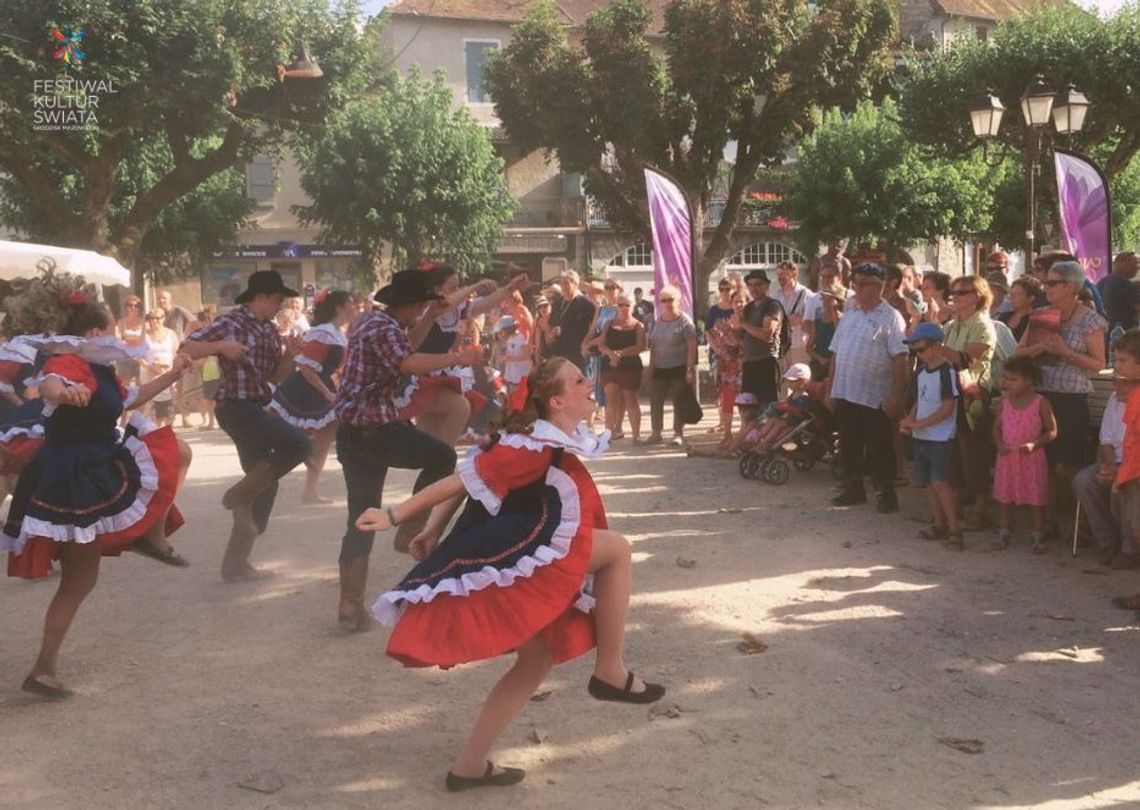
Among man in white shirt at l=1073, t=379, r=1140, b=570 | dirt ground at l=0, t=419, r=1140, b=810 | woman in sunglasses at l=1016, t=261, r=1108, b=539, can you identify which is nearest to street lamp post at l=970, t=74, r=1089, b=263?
Answer: woman in sunglasses at l=1016, t=261, r=1108, b=539

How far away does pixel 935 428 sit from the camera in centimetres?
798

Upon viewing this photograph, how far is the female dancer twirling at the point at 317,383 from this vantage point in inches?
354

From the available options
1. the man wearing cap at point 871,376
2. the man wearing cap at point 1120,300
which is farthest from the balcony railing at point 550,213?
the man wearing cap at point 871,376

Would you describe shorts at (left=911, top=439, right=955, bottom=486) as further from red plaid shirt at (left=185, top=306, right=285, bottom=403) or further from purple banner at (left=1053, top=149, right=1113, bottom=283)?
purple banner at (left=1053, top=149, right=1113, bottom=283)

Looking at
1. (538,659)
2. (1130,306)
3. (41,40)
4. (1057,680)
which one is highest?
(41,40)

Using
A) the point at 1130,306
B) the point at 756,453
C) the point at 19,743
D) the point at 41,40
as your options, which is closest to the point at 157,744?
the point at 19,743

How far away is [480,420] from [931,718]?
24.0 ft

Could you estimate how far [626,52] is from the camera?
26.0 m

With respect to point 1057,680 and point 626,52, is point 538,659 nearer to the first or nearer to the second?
point 1057,680

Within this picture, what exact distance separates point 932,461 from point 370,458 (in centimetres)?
385

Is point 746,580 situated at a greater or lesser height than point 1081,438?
lesser

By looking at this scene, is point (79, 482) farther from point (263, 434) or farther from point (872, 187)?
point (872, 187)

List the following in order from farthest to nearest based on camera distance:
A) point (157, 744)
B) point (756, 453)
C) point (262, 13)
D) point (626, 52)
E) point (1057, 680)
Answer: point (626, 52), point (262, 13), point (756, 453), point (1057, 680), point (157, 744)

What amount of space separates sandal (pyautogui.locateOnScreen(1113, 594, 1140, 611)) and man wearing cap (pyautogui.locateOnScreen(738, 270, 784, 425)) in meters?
5.32
